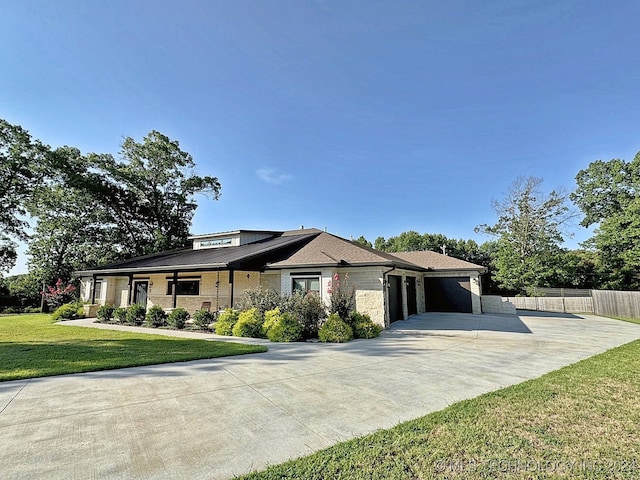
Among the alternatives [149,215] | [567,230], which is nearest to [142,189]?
[149,215]

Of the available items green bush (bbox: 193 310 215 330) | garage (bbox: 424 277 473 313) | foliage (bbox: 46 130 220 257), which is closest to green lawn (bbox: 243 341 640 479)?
green bush (bbox: 193 310 215 330)

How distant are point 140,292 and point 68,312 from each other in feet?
12.0

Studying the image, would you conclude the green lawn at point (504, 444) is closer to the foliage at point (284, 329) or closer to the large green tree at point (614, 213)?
the foliage at point (284, 329)

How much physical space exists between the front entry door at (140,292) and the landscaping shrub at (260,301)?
31.6 feet

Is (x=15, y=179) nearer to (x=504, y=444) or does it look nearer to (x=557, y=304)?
(x=504, y=444)

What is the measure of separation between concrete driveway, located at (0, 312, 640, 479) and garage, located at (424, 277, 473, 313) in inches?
414

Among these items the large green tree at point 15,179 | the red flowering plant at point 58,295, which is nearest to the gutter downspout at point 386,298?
the red flowering plant at point 58,295

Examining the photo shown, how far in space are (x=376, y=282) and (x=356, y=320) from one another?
7.71ft

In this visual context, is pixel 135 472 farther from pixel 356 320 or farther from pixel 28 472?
pixel 356 320

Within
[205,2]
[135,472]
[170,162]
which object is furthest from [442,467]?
[170,162]

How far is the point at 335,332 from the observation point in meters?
9.73

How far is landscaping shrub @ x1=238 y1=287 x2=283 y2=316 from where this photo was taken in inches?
449

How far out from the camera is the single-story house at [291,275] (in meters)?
12.7

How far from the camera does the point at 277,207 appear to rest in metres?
22.1
